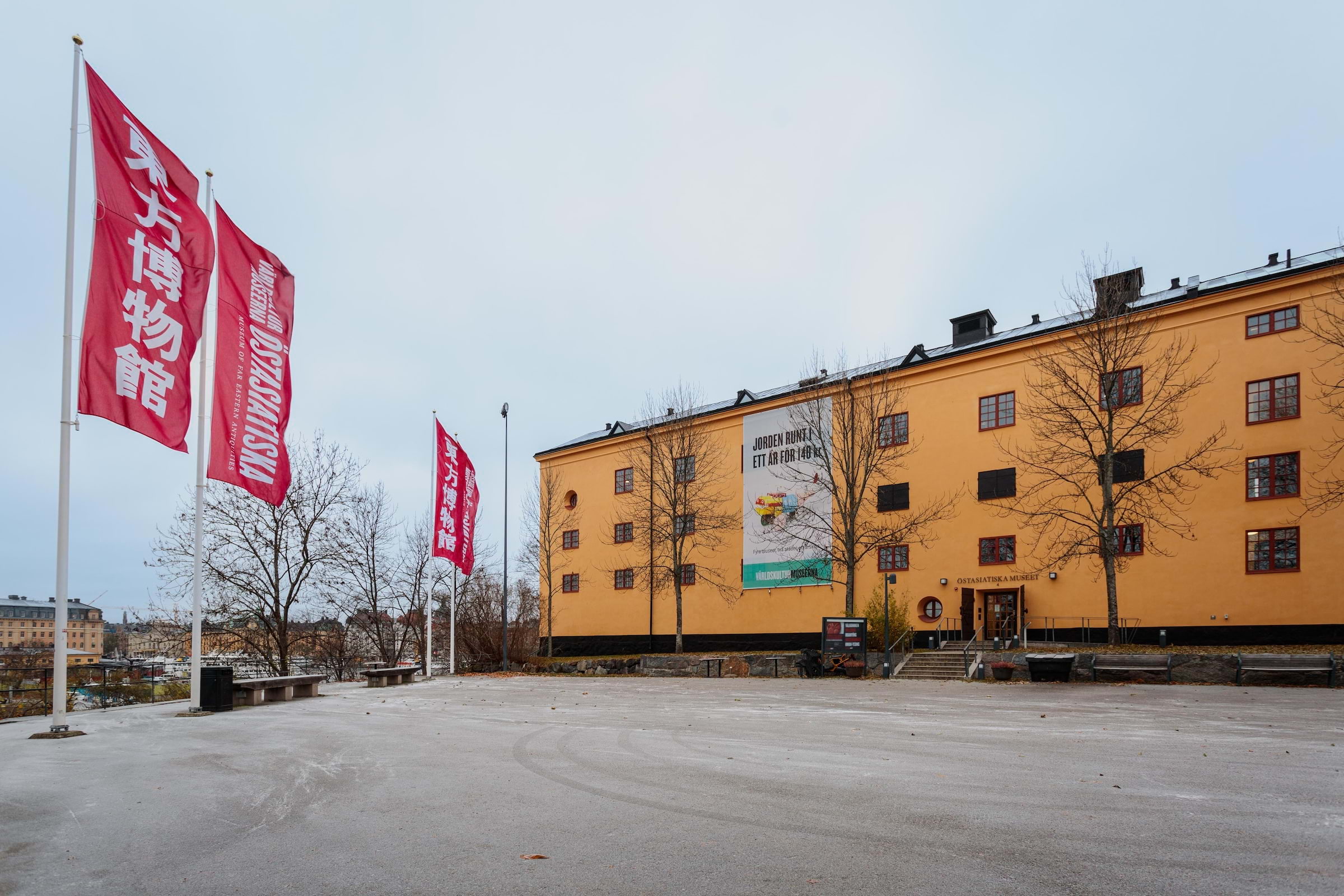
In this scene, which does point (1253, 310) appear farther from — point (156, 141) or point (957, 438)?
point (156, 141)

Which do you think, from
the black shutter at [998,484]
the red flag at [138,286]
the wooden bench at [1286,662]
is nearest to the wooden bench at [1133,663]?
the wooden bench at [1286,662]

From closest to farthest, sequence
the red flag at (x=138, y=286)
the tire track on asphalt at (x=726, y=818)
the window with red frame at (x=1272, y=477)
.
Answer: the tire track on asphalt at (x=726, y=818) < the red flag at (x=138, y=286) < the window with red frame at (x=1272, y=477)

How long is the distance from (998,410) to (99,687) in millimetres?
28149

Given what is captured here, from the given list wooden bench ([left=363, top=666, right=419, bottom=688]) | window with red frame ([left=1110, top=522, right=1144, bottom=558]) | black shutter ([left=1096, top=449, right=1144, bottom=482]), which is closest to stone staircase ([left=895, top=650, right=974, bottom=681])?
window with red frame ([left=1110, top=522, right=1144, bottom=558])

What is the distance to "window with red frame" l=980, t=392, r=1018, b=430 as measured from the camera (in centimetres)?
3234

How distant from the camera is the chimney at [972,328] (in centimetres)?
3622

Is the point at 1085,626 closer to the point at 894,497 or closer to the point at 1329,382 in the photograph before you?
the point at 894,497

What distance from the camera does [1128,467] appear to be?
2928 centimetres

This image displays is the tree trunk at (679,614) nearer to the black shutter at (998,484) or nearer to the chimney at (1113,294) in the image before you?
the black shutter at (998,484)

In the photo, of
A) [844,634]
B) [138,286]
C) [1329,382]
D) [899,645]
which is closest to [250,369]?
[138,286]

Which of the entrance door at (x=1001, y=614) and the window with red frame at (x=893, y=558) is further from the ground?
the window with red frame at (x=893, y=558)

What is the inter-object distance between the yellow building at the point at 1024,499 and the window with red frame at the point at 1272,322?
0.14ft

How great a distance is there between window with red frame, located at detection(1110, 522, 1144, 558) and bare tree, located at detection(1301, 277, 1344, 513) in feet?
14.9

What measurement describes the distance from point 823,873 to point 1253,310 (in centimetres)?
2832
